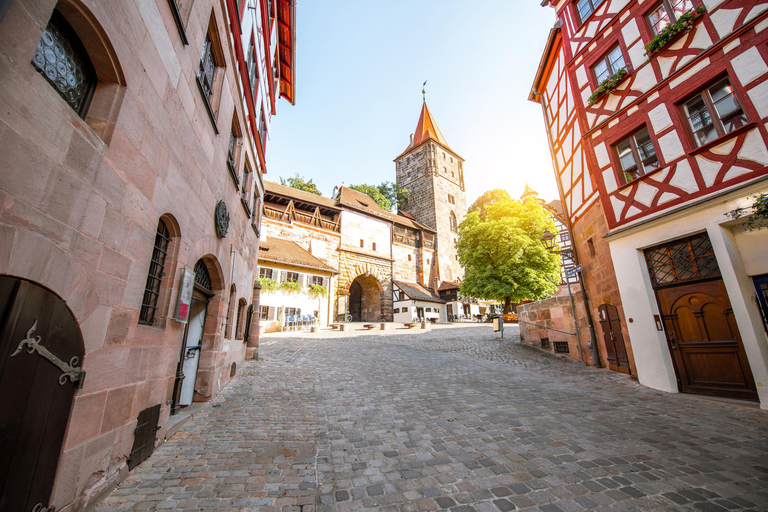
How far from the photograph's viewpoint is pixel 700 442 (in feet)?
11.5

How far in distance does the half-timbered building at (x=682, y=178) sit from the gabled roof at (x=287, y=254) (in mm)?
17474

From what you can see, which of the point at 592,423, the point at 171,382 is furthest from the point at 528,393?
the point at 171,382

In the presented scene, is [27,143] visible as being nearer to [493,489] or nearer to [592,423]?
[493,489]

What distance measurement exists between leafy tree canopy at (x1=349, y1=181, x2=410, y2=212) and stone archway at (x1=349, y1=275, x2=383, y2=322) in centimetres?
1361

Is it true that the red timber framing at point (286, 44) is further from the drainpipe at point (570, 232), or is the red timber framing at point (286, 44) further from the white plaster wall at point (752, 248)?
the white plaster wall at point (752, 248)

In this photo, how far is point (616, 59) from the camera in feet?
25.2

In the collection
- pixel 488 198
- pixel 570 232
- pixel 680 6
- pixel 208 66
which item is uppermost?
pixel 488 198

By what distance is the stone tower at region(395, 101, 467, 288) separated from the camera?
3731cm

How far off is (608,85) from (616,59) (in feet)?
2.60

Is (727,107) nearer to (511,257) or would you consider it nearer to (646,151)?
(646,151)

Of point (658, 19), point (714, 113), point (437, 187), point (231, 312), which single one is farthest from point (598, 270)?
point (437, 187)

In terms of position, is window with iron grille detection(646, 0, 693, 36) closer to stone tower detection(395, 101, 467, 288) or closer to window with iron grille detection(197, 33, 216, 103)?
window with iron grille detection(197, 33, 216, 103)

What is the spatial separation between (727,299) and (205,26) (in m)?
9.43

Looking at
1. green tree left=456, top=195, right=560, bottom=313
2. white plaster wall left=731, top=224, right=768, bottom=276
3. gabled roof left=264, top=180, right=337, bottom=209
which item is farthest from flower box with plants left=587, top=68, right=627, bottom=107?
gabled roof left=264, top=180, right=337, bottom=209
